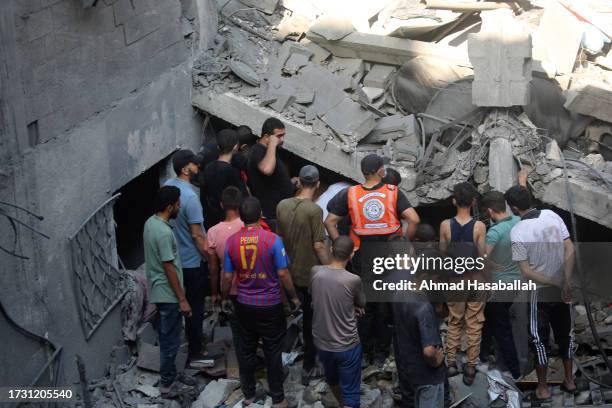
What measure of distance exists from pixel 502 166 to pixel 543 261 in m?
2.01

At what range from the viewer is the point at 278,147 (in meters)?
9.91

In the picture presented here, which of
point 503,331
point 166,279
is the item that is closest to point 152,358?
point 166,279

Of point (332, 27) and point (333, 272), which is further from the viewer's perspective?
point (332, 27)

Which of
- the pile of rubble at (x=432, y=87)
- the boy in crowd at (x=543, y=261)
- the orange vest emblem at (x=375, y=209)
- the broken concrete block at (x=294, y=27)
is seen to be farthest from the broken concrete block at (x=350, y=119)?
the boy in crowd at (x=543, y=261)

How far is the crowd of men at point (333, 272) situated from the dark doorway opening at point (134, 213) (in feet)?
8.34

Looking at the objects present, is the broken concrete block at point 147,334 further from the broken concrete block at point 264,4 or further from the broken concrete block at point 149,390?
the broken concrete block at point 264,4

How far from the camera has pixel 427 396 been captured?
6.78 m

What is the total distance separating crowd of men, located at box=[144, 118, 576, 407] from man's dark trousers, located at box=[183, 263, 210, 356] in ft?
0.04

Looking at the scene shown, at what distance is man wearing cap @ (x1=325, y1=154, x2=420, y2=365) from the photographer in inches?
303

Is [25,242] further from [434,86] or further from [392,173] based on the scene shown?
[434,86]

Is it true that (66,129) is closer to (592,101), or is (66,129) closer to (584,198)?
(584,198)

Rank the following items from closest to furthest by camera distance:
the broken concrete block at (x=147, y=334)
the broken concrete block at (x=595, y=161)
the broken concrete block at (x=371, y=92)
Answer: the broken concrete block at (x=147, y=334), the broken concrete block at (x=595, y=161), the broken concrete block at (x=371, y=92)

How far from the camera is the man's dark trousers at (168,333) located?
7594 mm

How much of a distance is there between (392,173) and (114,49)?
A: 3001 millimetres
